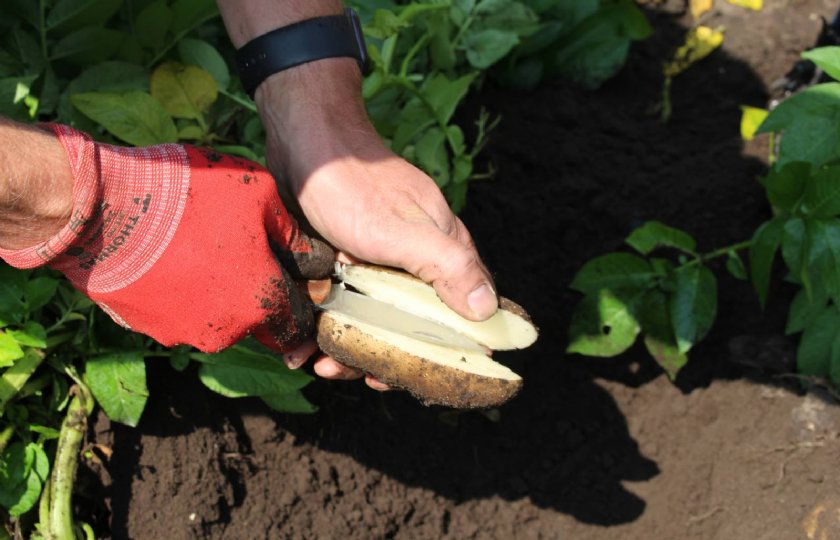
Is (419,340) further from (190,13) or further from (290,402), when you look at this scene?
(190,13)

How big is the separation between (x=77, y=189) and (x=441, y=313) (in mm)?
690

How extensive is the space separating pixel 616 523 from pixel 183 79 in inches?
59.3

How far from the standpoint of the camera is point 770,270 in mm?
2041

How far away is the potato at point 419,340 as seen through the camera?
59.9 inches

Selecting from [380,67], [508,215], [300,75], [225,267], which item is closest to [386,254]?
[225,267]

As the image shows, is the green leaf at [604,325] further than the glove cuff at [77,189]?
Yes

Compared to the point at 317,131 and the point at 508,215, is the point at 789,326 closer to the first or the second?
the point at 508,215

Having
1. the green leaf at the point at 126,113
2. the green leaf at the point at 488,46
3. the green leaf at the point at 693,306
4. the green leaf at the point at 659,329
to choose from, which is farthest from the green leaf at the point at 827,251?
the green leaf at the point at 126,113

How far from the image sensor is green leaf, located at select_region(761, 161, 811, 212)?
1.87 meters

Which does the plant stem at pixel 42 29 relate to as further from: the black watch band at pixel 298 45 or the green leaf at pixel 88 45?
the black watch band at pixel 298 45

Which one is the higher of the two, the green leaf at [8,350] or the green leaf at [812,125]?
the green leaf at [8,350]

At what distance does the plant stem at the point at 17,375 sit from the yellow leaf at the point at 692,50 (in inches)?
81.0

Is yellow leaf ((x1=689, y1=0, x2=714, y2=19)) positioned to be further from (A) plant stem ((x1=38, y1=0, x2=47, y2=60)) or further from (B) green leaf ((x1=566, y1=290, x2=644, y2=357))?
(A) plant stem ((x1=38, y1=0, x2=47, y2=60))

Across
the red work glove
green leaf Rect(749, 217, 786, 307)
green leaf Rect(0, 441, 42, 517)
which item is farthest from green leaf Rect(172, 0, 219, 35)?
green leaf Rect(749, 217, 786, 307)
